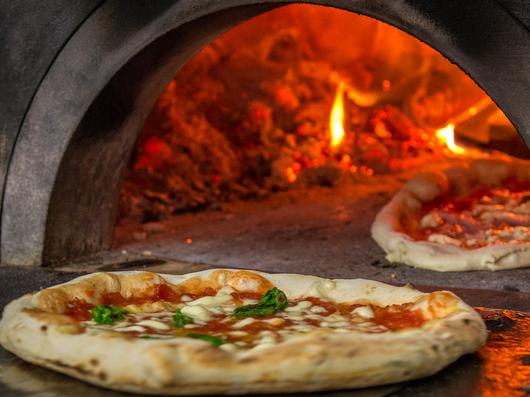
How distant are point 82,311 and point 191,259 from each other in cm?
191

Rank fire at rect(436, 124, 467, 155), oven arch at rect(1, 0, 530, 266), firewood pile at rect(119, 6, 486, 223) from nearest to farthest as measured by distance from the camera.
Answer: oven arch at rect(1, 0, 530, 266), firewood pile at rect(119, 6, 486, 223), fire at rect(436, 124, 467, 155)

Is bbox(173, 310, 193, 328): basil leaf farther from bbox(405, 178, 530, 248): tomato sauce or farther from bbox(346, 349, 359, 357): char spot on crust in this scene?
bbox(405, 178, 530, 248): tomato sauce

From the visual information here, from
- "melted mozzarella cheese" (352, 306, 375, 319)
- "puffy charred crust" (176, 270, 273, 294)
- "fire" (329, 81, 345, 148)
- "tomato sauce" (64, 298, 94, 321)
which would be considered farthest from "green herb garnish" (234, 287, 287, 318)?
"fire" (329, 81, 345, 148)

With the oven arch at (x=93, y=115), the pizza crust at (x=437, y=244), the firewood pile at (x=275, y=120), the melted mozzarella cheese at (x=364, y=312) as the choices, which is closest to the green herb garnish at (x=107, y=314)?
the melted mozzarella cheese at (x=364, y=312)

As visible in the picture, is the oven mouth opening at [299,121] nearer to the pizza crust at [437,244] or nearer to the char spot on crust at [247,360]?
the pizza crust at [437,244]

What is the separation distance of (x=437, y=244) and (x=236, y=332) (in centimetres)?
213

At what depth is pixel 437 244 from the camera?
448cm

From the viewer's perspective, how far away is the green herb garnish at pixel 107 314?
108 inches

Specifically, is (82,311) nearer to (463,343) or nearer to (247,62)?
(463,343)

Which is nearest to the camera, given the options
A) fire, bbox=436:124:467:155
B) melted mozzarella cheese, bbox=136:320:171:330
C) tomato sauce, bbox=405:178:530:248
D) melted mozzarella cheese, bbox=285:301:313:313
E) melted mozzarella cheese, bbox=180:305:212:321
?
melted mozzarella cheese, bbox=136:320:171:330

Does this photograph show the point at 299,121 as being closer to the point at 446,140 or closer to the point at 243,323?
the point at 446,140

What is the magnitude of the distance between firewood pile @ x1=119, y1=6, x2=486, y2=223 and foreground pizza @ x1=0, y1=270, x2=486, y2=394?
10.9 feet

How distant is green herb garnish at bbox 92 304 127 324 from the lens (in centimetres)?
274

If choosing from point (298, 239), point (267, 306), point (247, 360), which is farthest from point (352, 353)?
point (298, 239)
